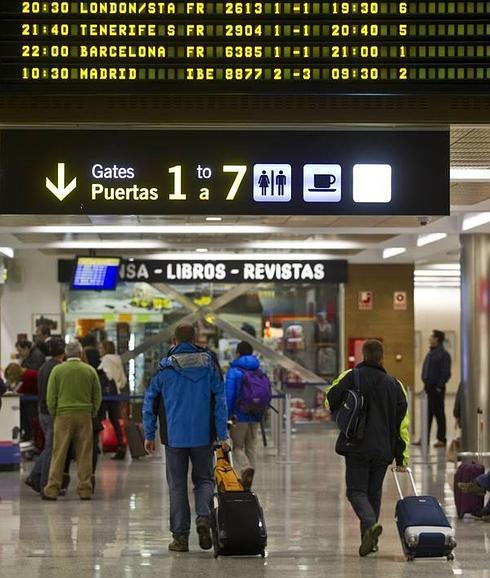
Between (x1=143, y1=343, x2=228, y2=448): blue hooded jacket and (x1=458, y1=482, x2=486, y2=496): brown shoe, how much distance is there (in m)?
3.02

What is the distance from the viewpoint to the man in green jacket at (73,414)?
45.8 feet

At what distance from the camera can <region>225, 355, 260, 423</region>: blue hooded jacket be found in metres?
14.6

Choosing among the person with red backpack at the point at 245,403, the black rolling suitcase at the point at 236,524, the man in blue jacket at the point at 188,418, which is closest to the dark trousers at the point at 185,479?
the man in blue jacket at the point at 188,418

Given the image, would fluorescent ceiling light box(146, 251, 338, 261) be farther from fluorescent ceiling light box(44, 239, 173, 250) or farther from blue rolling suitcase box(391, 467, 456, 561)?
blue rolling suitcase box(391, 467, 456, 561)

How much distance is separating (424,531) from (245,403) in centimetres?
496

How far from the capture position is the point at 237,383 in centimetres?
1473

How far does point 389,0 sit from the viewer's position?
23.9 ft

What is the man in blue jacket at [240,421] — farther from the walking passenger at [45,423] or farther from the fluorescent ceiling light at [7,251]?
the fluorescent ceiling light at [7,251]

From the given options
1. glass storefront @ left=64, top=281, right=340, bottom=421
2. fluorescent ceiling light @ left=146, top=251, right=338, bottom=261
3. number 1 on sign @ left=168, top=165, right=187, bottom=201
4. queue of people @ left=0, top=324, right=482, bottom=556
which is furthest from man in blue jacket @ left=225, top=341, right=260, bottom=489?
glass storefront @ left=64, top=281, right=340, bottom=421

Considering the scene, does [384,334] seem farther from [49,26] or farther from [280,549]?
[49,26]

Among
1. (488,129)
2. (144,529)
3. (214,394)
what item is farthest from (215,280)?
(488,129)

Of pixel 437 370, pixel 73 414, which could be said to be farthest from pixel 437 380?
pixel 73 414

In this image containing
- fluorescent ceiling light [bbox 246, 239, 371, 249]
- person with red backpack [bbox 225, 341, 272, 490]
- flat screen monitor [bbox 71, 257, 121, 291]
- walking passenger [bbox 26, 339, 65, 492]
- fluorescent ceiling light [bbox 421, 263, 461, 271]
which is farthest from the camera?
fluorescent ceiling light [bbox 421, 263, 461, 271]

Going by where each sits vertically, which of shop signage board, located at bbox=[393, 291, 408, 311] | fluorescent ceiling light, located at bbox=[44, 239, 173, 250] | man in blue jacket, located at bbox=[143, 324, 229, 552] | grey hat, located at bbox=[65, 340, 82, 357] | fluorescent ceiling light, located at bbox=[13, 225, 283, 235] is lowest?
man in blue jacket, located at bbox=[143, 324, 229, 552]
